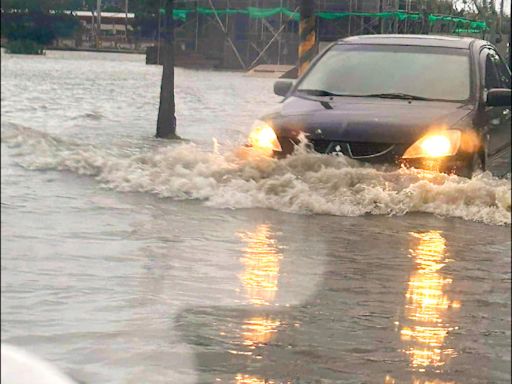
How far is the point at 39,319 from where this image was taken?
1.99m

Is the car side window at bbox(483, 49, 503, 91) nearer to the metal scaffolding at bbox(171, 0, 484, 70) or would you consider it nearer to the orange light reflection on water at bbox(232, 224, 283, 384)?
the metal scaffolding at bbox(171, 0, 484, 70)

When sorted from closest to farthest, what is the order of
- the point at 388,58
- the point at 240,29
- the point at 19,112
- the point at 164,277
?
the point at 19,112
the point at 240,29
the point at 388,58
the point at 164,277

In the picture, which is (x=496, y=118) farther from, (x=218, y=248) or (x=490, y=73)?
(x=218, y=248)

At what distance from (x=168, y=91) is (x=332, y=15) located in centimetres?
45

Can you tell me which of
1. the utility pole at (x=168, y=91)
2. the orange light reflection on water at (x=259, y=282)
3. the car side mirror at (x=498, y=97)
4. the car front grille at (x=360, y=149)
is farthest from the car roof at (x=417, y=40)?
the orange light reflection on water at (x=259, y=282)

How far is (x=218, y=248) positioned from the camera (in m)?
2.55

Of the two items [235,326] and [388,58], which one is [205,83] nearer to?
[388,58]

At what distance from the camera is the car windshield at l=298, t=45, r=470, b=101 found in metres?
1.95

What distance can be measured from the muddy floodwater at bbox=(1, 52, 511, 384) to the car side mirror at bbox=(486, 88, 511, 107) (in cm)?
15

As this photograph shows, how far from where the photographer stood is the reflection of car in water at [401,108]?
198cm

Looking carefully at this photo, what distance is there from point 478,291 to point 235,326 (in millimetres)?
858

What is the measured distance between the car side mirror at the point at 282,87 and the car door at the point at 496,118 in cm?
42

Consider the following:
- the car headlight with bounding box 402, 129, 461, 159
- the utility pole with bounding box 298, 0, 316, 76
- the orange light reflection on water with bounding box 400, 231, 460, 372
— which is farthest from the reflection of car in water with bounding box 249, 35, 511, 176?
the orange light reflection on water with bounding box 400, 231, 460, 372

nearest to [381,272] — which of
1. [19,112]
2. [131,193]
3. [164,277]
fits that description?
[164,277]
